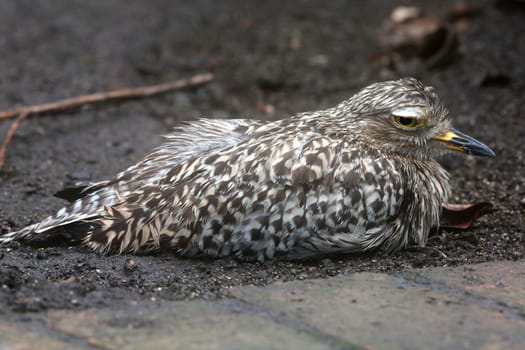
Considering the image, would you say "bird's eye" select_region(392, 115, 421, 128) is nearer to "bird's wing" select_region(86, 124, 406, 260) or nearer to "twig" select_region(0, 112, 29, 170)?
"bird's wing" select_region(86, 124, 406, 260)

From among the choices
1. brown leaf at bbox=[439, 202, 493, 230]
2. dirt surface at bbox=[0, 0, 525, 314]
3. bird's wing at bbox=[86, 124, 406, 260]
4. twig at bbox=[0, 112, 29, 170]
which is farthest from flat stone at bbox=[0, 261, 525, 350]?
twig at bbox=[0, 112, 29, 170]

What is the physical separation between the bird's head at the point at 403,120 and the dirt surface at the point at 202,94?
550 mm

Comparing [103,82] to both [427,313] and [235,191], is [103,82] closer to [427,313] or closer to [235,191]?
[235,191]

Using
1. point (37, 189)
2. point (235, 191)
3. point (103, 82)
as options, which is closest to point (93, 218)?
point (235, 191)

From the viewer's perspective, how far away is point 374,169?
4840 millimetres

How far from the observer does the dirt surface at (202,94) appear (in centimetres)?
453

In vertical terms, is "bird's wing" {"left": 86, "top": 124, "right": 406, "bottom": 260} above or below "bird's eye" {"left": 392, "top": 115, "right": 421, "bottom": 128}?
below

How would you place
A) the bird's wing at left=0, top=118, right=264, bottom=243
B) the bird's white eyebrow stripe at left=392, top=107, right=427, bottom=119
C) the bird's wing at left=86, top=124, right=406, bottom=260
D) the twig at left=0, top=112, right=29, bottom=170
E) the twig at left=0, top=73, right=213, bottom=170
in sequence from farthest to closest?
the twig at left=0, top=73, right=213, bottom=170 < the twig at left=0, top=112, right=29, bottom=170 < the bird's white eyebrow stripe at left=392, top=107, right=427, bottom=119 < the bird's wing at left=0, top=118, right=264, bottom=243 < the bird's wing at left=86, top=124, right=406, bottom=260

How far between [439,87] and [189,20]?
10.5 feet

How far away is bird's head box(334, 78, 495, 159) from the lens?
5133mm

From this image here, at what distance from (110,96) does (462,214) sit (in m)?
3.52

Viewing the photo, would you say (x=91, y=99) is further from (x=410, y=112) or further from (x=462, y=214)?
(x=462, y=214)

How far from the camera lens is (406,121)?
5.16 m

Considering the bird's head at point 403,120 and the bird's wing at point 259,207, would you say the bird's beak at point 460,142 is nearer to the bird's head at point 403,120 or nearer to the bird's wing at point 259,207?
the bird's head at point 403,120
